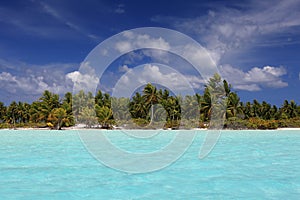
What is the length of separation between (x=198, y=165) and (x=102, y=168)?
347 cm

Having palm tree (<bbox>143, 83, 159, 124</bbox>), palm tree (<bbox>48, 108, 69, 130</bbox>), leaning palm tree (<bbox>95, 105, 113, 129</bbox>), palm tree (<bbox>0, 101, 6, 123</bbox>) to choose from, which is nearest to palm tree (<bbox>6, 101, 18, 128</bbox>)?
palm tree (<bbox>0, 101, 6, 123</bbox>)

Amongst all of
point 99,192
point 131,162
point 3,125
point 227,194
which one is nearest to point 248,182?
point 227,194

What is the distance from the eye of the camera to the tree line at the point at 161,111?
39188 millimetres

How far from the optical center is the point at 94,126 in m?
45.1

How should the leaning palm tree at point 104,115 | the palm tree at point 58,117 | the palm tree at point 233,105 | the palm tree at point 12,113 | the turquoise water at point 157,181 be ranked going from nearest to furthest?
A: 1. the turquoise water at point 157,181
2. the palm tree at point 233,105
3. the palm tree at point 58,117
4. the leaning palm tree at point 104,115
5. the palm tree at point 12,113

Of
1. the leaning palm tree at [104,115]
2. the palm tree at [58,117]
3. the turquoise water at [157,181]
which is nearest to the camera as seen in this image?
the turquoise water at [157,181]

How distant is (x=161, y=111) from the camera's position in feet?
144

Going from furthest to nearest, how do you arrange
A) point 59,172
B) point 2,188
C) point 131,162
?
point 131,162, point 59,172, point 2,188

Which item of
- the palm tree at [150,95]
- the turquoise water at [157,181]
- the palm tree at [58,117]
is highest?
the palm tree at [150,95]

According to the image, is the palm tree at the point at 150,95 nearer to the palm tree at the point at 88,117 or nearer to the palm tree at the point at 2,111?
the palm tree at the point at 88,117

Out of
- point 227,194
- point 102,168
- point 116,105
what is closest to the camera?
point 227,194

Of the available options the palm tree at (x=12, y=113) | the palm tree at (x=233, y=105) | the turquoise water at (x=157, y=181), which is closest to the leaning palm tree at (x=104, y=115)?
the palm tree at (x=233, y=105)

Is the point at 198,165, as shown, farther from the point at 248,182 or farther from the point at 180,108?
the point at 180,108

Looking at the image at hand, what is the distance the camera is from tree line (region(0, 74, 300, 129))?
129 ft
